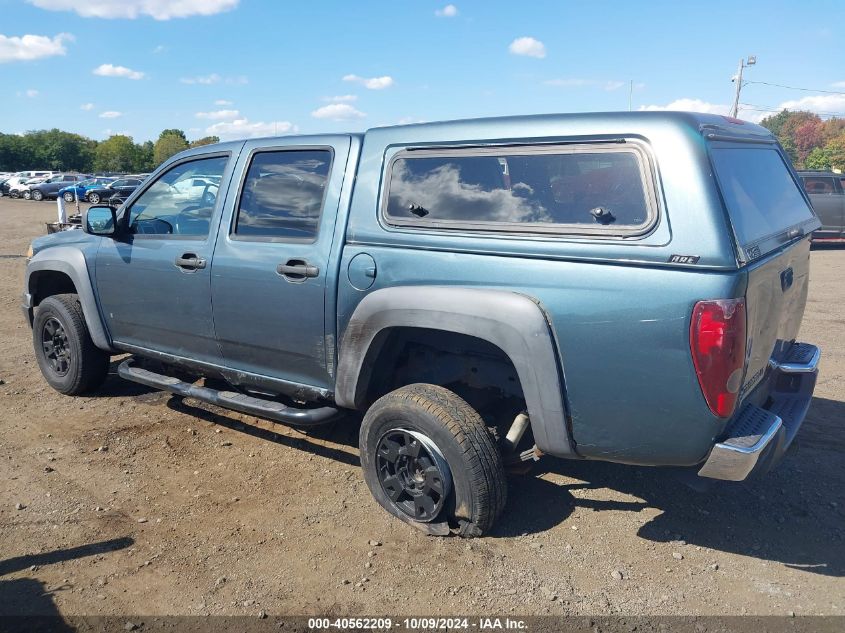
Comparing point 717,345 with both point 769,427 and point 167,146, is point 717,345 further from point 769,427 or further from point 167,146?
point 167,146

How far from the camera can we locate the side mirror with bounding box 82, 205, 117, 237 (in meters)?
4.68

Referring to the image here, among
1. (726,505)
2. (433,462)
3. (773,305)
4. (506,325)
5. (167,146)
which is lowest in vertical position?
(726,505)

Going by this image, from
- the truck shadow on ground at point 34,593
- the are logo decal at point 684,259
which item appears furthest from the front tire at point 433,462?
the truck shadow on ground at point 34,593

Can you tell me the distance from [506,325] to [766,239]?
1.28m

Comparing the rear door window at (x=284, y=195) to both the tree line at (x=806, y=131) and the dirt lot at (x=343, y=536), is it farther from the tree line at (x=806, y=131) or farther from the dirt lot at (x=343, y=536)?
the tree line at (x=806, y=131)

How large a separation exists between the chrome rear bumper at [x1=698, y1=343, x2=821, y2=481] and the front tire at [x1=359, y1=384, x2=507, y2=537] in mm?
1007

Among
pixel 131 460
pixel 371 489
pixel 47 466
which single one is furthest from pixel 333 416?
pixel 47 466

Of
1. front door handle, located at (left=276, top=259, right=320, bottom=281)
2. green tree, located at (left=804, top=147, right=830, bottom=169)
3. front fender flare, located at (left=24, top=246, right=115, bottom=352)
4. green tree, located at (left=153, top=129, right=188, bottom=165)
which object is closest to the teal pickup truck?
front door handle, located at (left=276, top=259, right=320, bottom=281)

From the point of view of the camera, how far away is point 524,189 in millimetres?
3186

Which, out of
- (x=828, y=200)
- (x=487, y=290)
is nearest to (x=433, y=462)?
(x=487, y=290)

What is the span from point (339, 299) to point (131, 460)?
1.94 metres

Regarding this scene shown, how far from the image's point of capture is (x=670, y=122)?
9.20 ft

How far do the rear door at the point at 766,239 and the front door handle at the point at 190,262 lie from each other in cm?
300

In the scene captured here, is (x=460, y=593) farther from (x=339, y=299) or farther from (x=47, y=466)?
(x=47, y=466)
